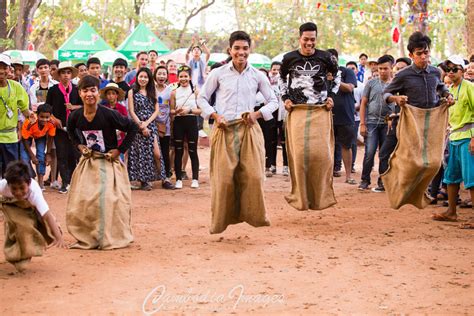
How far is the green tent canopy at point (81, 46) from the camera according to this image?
98.1ft

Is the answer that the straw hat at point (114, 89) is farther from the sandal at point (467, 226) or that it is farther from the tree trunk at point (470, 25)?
the tree trunk at point (470, 25)

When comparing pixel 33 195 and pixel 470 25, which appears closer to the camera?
pixel 33 195

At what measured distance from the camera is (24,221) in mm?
6914

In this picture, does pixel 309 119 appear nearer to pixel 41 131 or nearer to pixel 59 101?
pixel 59 101

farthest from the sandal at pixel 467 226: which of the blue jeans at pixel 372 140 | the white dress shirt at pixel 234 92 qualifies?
the blue jeans at pixel 372 140

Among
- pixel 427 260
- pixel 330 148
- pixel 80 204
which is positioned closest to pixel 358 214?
pixel 330 148

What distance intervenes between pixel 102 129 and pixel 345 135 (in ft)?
19.4

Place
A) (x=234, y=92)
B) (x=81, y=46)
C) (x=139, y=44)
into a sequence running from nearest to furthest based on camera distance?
(x=234, y=92), (x=139, y=44), (x=81, y=46)

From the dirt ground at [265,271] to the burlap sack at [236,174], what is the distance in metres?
0.30

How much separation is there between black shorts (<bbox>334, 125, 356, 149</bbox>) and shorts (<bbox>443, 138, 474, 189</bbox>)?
3.65 metres

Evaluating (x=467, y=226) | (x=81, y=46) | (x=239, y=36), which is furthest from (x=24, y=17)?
(x=467, y=226)

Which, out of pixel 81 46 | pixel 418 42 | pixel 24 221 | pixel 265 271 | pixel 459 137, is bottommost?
pixel 265 271

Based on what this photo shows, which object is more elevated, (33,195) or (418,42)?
(418,42)

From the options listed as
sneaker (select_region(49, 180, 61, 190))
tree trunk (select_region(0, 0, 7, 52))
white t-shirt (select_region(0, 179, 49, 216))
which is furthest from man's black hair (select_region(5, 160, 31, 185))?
tree trunk (select_region(0, 0, 7, 52))
